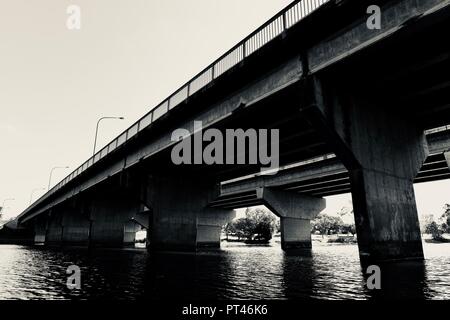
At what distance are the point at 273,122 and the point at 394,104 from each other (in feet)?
22.3

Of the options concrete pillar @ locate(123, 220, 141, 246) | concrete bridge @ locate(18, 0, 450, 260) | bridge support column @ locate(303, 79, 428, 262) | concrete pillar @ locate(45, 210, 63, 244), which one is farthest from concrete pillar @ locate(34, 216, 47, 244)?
bridge support column @ locate(303, 79, 428, 262)

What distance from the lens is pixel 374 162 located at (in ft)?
50.1

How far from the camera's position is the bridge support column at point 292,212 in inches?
1572

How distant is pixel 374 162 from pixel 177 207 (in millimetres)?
19401

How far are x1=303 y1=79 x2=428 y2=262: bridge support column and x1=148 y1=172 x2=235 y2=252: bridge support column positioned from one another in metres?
18.7

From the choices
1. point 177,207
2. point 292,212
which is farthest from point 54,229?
point 292,212

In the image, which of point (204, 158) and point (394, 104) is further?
point (204, 158)

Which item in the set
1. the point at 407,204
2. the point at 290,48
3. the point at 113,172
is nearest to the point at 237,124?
the point at 290,48

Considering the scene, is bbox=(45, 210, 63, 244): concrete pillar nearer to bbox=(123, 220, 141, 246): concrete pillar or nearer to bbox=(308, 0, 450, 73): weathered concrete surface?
bbox=(123, 220, 141, 246): concrete pillar

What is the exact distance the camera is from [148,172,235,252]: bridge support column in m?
28.5

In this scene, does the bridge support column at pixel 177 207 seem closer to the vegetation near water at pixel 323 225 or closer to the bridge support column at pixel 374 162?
the bridge support column at pixel 374 162

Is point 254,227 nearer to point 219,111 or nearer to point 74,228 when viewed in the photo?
point 74,228

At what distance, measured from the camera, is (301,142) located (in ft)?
78.2
